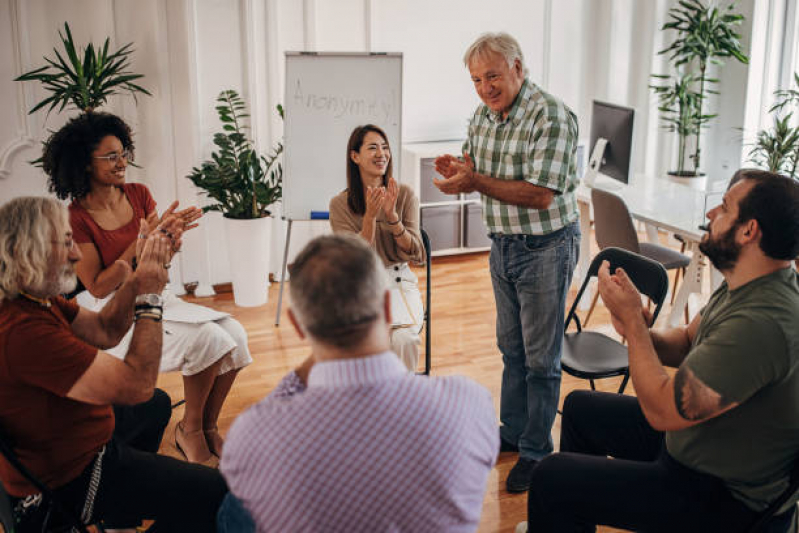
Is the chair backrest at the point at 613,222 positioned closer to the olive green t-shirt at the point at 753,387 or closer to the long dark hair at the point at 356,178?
the long dark hair at the point at 356,178

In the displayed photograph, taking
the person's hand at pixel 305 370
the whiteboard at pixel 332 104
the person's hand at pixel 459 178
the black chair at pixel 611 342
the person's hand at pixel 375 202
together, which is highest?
the whiteboard at pixel 332 104

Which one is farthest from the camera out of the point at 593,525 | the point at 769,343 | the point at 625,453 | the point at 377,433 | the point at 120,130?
the point at 120,130

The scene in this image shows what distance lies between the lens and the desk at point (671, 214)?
3.84m

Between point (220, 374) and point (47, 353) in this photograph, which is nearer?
point (47, 353)

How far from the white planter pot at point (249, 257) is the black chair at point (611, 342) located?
2.35 m

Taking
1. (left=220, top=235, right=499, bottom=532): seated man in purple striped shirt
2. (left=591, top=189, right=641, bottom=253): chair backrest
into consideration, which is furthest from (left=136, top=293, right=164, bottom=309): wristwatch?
(left=591, top=189, right=641, bottom=253): chair backrest

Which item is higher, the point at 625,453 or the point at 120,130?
the point at 120,130

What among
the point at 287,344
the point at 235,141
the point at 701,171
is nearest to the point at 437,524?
the point at 287,344

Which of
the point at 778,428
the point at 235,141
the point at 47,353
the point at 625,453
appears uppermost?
the point at 235,141

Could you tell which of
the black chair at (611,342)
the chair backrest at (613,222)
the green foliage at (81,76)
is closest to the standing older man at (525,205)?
the black chair at (611,342)

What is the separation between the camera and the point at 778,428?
1.74 meters

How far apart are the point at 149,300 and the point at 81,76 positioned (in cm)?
264

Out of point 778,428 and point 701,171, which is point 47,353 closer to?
point 778,428

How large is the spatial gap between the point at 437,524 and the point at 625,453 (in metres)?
1.10
